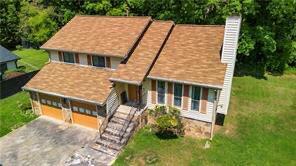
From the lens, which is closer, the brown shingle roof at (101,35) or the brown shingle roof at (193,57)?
the brown shingle roof at (193,57)

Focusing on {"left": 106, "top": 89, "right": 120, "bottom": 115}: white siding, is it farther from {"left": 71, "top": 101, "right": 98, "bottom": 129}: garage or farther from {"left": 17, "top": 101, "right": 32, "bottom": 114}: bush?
{"left": 17, "top": 101, "right": 32, "bottom": 114}: bush

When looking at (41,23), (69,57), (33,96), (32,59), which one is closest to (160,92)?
(69,57)

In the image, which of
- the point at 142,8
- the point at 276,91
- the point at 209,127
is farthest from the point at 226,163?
the point at 142,8

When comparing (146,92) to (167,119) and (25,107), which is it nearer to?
(167,119)

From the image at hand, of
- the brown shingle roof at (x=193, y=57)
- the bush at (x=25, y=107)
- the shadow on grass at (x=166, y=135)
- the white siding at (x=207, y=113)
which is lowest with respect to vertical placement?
the bush at (x=25, y=107)

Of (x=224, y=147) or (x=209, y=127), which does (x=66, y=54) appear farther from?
(x=224, y=147)

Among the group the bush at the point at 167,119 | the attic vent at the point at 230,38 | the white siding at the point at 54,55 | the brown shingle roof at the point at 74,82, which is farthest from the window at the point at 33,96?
the attic vent at the point at 230,38

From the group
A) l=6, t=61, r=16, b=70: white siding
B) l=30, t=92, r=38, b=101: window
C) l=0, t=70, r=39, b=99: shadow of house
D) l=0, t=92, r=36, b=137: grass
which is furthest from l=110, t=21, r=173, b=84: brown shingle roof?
l=6, t=61, r=16, b=70: white siding

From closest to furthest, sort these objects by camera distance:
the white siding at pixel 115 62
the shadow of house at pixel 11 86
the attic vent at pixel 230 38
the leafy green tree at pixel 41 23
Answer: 1. the attic vent at pixel 230 38
2. the white siding at pixel 115 62
3. the shadow of house at pixel 11 86
4. the leafy green tree at pixel 41 23

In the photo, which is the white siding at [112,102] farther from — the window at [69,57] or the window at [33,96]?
the window at [33,96]

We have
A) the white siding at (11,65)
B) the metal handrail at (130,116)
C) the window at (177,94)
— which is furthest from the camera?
the white siding at (11,65)
